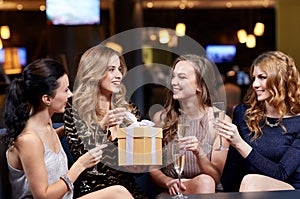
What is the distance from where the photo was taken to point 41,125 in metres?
2.58

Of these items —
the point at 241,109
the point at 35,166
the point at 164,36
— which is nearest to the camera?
the point at 35,166

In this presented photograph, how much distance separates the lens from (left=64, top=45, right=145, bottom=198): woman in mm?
2885

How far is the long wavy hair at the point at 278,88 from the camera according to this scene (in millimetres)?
3029

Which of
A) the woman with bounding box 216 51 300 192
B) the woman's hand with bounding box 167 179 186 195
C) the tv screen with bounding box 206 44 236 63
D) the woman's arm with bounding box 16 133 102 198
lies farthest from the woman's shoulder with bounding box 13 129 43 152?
the tv screen with bounding box 206 44 236 63

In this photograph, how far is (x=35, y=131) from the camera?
99.7 inches

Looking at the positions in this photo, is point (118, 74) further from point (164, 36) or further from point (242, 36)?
point (242, 36)

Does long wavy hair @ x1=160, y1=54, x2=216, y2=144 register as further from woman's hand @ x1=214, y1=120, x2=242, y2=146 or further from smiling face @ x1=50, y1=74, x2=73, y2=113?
smiling face @ x1=50, y1=74, x2=73, y2=113

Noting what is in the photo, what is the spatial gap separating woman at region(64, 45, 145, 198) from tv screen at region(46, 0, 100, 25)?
295 centimetres

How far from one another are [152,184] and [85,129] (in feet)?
1.98

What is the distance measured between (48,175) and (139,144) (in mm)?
431

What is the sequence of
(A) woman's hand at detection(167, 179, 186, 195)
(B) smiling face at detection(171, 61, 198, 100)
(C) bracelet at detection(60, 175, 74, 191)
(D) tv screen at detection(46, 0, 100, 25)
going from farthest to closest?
1. (D) tv screen at detection(46, 0, 100, 25)
2. (B) smiling face at detection(171, 61, 198, 100)
3. (A) woman's hand at detection(167, 179, 186, 195)
4. (C) bracelet at detection(60, 175, 74, 191)

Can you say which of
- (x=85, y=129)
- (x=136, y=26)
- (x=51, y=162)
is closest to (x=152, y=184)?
(x=85, y=129)

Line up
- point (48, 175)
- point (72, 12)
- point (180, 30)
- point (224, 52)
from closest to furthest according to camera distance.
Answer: point (48, 175)
point (72, 12)
point (180, 30)
point (224, 52)

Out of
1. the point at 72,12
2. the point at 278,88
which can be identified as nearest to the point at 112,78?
the point at 278,88
